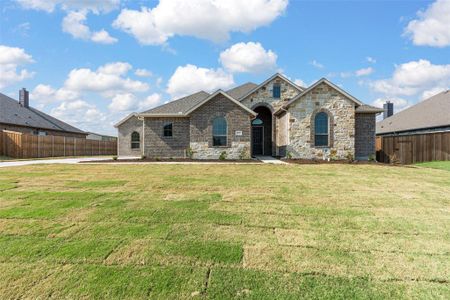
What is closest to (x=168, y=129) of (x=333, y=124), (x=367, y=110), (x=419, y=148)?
(x=333, y=124)

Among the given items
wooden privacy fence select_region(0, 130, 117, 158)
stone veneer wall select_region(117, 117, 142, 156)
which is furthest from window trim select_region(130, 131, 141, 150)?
wooden privacy fence select_region(0, 130, 117, 158)

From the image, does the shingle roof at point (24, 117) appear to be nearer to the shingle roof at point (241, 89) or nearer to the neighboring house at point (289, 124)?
the neighboring house at point (289, 124)

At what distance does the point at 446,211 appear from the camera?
229 inches

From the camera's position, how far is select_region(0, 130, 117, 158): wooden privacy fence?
75.1 feet

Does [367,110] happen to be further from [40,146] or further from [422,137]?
[40,146]

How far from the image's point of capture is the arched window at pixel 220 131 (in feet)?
61.6

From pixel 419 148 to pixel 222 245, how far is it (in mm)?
20048

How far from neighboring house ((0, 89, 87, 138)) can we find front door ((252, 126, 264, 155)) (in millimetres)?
23351

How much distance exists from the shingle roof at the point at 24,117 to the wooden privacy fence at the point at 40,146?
4.76 metres

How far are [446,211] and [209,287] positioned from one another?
5.63 m

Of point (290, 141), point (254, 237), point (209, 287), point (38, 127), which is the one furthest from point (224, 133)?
point (38, 127)

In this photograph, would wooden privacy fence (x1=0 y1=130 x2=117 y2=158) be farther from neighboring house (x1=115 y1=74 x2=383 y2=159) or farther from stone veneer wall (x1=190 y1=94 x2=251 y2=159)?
stone veneer wall (x1=190 y1=94 x2=251 y2=159)

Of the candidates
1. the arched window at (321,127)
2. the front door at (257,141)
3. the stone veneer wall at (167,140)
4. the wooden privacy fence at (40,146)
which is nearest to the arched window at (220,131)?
the stone veneer wall at (167,140)

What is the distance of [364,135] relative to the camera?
65.7ft
